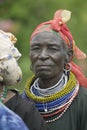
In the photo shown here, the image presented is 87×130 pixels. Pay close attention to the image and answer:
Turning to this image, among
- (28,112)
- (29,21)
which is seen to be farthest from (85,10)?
(28,112)

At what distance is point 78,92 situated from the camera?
254 inches

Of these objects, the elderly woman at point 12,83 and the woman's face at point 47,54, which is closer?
the elderly woman at point 12,83

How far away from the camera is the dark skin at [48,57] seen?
248 inches

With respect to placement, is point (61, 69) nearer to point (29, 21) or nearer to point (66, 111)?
point (66, 111)

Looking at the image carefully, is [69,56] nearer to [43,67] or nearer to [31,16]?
[43,67]

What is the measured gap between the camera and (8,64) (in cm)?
545

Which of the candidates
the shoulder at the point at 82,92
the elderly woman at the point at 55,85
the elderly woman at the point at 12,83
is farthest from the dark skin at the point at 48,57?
the elderly woman at the point at 12,83

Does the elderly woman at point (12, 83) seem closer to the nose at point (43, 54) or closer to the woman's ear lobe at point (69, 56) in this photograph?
the nose at point (43, 54)

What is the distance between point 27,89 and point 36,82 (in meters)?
0.10

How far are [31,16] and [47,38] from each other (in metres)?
6.49

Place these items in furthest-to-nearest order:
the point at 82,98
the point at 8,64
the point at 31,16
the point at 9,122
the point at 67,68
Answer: the point at 31,16
the point at 67,68
the point at 82,98
the point at 8,64
the point at 9,122

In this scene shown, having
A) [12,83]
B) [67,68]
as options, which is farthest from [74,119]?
[12,83]

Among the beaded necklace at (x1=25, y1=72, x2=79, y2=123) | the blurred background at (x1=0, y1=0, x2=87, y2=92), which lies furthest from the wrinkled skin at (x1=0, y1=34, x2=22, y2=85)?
the blurred background at (x1=0, y1=0, x2=87, y2=92)

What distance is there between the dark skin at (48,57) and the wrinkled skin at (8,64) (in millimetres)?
730
